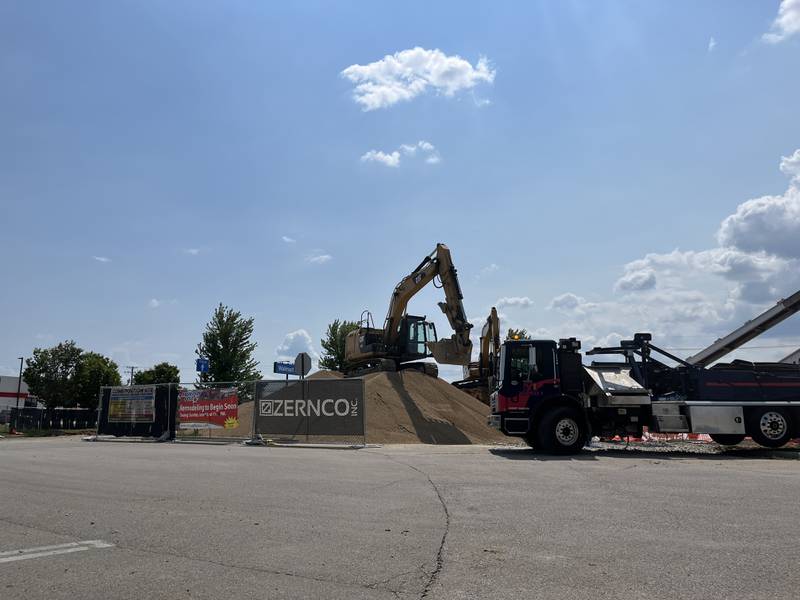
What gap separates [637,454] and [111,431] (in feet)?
63.6

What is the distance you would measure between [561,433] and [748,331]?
47.0 ft

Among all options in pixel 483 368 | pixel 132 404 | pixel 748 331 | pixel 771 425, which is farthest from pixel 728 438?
pixel 132 404

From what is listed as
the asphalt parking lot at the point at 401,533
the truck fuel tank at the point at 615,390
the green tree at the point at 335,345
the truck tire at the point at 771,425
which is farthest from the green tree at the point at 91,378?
the truck tire at the point at 771,425

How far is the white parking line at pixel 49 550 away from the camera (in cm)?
566

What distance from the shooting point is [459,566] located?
5234mm

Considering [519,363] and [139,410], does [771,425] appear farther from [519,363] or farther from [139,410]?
[139,410]

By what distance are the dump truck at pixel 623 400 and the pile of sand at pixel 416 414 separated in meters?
6.98

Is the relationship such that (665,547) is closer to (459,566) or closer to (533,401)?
(459,566)

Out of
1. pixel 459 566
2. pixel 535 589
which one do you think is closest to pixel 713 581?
pixel 535 589

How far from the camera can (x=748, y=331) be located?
83.5 feet

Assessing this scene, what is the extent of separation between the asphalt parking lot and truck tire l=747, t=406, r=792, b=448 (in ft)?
13.3

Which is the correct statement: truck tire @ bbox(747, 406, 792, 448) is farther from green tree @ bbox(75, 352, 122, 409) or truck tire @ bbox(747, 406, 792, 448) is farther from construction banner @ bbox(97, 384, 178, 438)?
green tree @ bbox(75, 352, 122, 409)

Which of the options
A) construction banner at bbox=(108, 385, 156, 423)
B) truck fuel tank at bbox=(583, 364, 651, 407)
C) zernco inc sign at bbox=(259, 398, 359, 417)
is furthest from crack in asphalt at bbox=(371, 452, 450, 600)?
construction banner at bbox=(108, 385, 156, 423)

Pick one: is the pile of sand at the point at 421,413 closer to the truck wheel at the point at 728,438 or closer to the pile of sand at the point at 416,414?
the pile of sand at the point at 416,414
